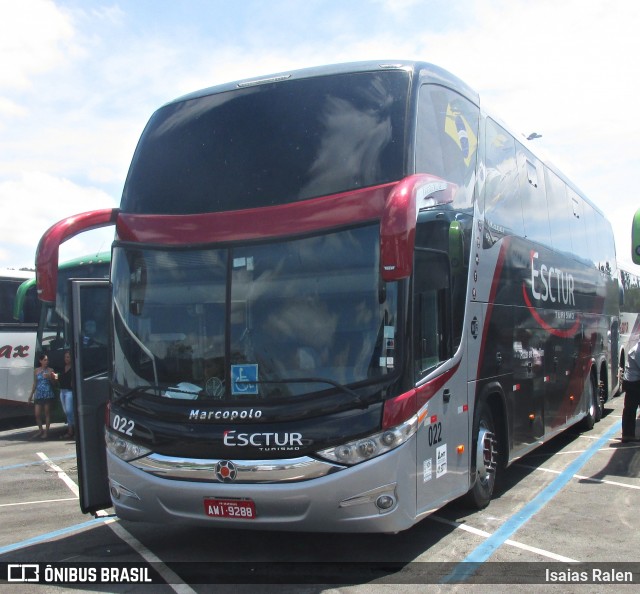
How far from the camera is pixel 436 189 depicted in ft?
19.8

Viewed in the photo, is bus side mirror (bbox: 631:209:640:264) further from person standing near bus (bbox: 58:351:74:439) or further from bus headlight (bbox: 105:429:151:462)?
person standing near bus (bbox: 58:351:74:439)

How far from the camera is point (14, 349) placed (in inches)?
675

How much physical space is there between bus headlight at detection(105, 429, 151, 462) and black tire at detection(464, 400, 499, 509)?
10.1ft

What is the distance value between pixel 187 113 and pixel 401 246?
290cm

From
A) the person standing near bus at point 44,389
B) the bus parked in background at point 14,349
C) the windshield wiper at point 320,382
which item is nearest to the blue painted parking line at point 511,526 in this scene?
the windshield wiper at point 320,382

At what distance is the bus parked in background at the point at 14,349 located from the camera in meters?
16.9

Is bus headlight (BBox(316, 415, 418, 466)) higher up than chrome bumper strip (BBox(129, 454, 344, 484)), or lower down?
higher up

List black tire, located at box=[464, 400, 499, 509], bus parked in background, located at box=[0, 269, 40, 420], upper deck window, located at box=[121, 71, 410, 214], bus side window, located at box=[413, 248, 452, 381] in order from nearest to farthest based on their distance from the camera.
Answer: bus side window, located at box=[413, 248, 452, 381]
upper deck window, located at box=[121, 71, 410, 214]
black tire, located at box=[464, 400, 499, 509]
bus parked in background, located at box=[0, 269, 40, 420]

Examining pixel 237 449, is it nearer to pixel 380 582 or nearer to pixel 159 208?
pixel 380 582

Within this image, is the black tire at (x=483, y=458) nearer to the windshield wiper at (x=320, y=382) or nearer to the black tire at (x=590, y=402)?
the windshield wiper at (x=320, y=382)

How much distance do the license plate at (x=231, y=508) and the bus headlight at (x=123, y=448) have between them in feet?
2.20

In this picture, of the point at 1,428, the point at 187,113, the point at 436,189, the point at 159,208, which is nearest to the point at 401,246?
the point at 436,189

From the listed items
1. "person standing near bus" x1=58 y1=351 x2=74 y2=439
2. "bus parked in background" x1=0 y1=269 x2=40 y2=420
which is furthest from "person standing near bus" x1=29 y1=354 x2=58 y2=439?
"bus parked in background" x1=0 y1=269 x2=40 y2=420

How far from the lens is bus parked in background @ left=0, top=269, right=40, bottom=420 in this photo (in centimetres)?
1688
